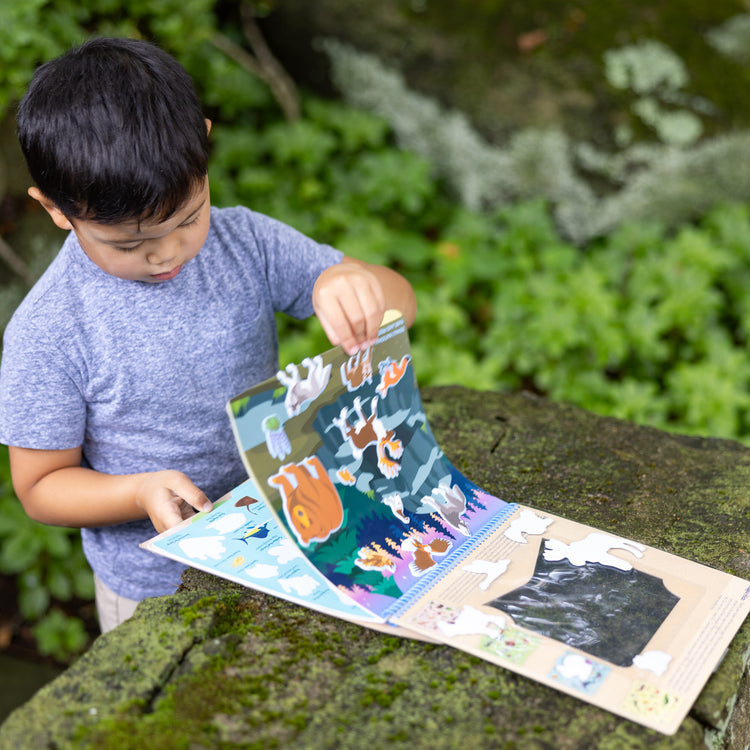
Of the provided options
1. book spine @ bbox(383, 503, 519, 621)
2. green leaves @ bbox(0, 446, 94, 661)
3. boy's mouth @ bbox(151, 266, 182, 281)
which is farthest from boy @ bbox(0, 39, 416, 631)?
green leaves @ bbox(0, 446, 94, 661)

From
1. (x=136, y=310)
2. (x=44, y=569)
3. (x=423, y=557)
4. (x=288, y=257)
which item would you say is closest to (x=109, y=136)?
(x=136, y=310)

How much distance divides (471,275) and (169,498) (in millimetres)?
1722

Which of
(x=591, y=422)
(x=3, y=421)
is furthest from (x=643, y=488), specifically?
(x=3, y=421)

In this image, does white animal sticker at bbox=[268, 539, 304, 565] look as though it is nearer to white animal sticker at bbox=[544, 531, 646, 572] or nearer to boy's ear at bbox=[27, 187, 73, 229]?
white animal sticker at bbox=[544, 531, 646, 572]

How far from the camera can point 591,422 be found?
4.64 ft

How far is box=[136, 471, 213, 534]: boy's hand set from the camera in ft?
3.31

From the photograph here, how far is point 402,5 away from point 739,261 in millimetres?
1439

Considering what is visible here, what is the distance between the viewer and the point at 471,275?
2.56 meters

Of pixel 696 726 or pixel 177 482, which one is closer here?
pixel 696 726

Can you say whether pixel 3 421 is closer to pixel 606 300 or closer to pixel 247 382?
pixel 247 382

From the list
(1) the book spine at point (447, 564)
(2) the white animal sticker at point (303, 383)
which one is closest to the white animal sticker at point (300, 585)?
(1) the book spine at point (447, 564)

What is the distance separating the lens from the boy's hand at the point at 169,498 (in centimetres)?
101

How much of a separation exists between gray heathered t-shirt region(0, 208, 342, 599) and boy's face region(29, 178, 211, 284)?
108 millimetres

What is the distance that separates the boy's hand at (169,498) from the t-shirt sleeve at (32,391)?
6.0 inches
